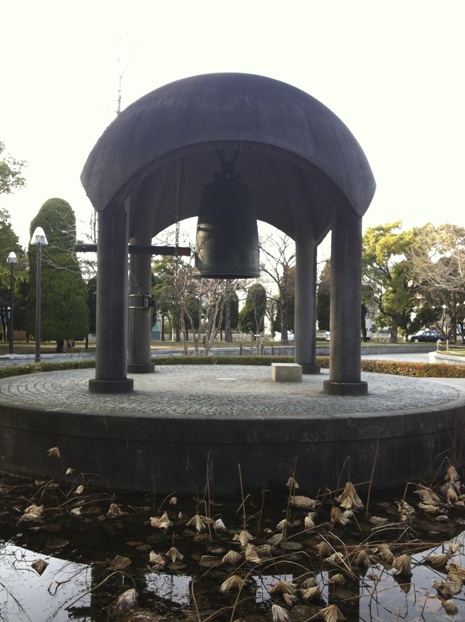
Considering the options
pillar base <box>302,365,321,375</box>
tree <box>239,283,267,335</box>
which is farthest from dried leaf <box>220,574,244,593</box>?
tree <box>239,283,267,335</box>

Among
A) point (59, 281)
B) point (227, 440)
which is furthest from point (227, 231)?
point (59, 281)

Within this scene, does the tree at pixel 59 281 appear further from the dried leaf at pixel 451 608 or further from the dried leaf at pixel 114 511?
the dried leaf at pixel 451 608

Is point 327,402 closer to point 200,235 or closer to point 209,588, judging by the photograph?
point 200,235

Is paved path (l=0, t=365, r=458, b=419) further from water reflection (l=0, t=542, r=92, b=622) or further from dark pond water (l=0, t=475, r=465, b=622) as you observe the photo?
water reflection (l=0, t=542, r=92, b=622)

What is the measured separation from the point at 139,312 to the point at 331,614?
7.85 m

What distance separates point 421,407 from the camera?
6242 millimetres

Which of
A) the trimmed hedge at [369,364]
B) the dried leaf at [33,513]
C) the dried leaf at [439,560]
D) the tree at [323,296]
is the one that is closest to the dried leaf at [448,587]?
the dried leaf at [439,560]

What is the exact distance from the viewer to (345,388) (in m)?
7.35

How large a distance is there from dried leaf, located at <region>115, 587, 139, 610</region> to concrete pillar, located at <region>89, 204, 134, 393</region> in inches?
162

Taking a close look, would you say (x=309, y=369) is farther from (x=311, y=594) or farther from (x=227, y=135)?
(x=311, y=594)

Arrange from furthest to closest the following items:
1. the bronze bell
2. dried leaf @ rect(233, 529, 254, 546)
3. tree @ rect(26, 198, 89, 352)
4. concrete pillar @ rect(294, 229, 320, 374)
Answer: tree @ rect(26, 198, 89, 352) < concrete pillar @ rect(294, 229, 320, 374) < the bronze bell < dried leaf @ rect(233, 529, 254, 546)

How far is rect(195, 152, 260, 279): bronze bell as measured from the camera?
7.73 meters

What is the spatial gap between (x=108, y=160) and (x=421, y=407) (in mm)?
4705

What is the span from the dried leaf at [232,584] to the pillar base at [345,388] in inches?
166
